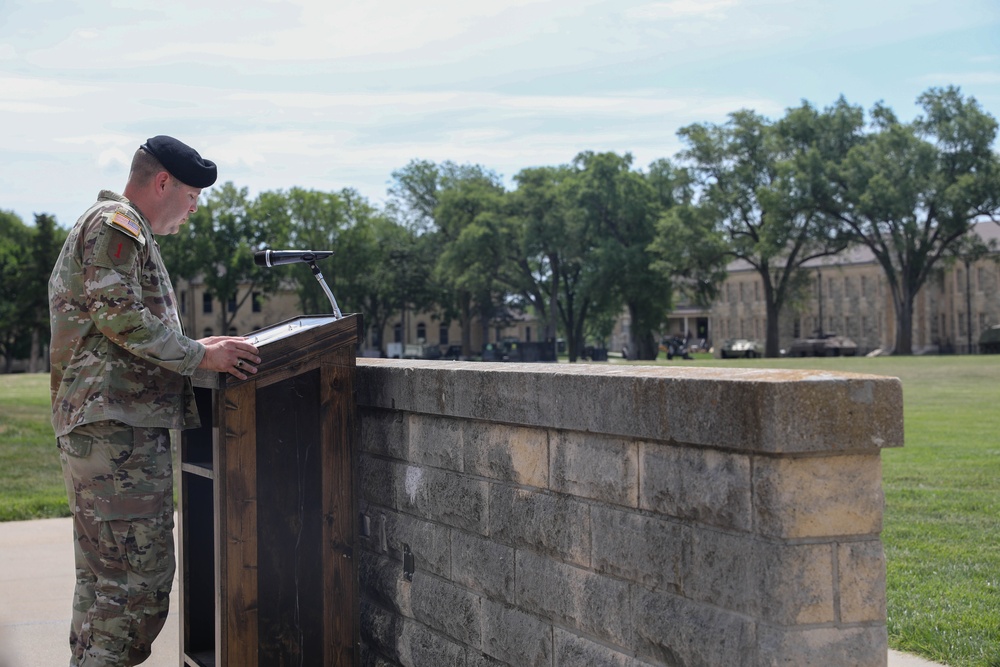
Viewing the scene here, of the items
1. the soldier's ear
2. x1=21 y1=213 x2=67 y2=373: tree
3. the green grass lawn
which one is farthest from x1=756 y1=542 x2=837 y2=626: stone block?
x1=21 y1=213 x2=67 y2=373: tree

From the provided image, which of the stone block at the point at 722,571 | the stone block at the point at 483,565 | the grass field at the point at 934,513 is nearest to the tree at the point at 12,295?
the grass field at the point at 934,513

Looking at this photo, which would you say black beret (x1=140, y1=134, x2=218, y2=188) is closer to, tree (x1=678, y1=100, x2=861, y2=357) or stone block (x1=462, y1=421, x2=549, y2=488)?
stone block (x1=462, y1=421, x2=549, y2=488)

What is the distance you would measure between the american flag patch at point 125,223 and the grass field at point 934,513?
153 inches

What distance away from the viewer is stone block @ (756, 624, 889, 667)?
2604 mm

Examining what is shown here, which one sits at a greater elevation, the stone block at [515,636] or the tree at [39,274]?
the tree at [39,274]

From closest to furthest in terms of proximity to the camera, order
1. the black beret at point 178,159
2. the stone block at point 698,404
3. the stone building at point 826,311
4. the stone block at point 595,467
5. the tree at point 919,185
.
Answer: the stone block at point 698,404 → the stone block at point 595,467 → the black beret at point 178,159 → the tree at point 919,185 → the stone building at point 826,311

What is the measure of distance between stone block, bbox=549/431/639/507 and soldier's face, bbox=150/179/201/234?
5.92 ft

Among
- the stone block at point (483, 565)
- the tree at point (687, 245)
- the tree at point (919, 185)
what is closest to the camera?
the stone block at point (483, 565)

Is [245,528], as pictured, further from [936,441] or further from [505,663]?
[936,441]


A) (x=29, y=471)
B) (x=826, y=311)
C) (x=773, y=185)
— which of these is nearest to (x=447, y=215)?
(x=773, y=185)

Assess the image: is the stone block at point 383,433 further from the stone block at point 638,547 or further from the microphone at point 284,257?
the stone block at point 638,547

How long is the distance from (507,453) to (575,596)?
0.62m

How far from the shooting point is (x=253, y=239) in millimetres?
84312

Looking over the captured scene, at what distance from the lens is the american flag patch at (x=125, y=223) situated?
3.99 meters
